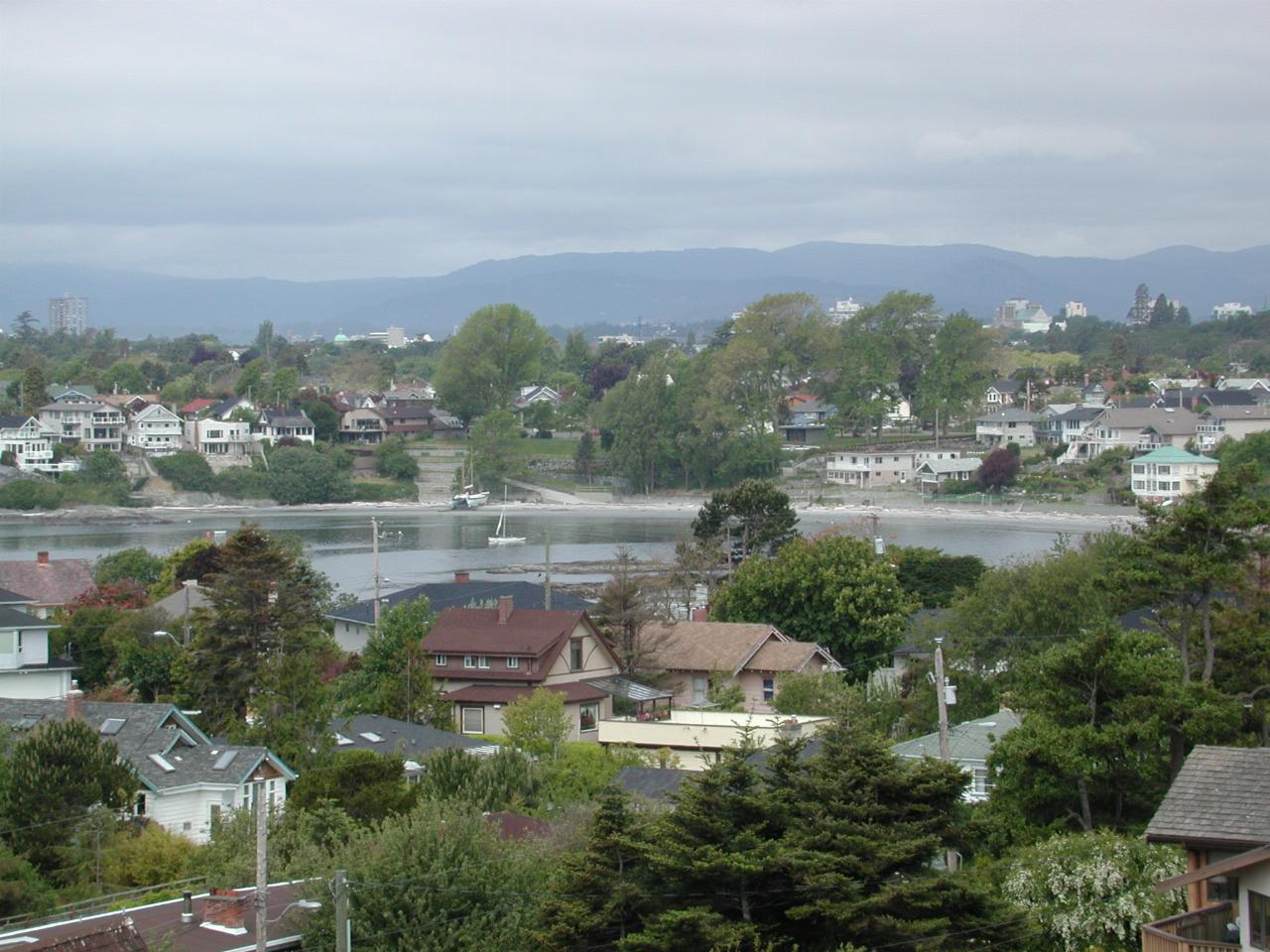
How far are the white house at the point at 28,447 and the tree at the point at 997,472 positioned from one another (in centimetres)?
4820

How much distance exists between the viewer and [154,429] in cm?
9362

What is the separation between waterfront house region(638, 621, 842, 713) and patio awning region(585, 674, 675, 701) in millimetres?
989

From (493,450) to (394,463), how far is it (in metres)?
5.78

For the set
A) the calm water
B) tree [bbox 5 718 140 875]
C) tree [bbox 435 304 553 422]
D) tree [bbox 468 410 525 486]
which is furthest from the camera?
tree [bbox 435 304 553 422]

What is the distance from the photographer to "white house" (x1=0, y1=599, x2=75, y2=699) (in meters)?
23.8

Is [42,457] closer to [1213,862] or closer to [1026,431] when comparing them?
[1026,431]

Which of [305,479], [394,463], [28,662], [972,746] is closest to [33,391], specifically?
[305,479]

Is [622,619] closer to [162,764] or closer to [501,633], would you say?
[501,633]

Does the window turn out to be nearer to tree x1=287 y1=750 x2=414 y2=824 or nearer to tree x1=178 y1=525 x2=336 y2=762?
tree x1=287 y1=750 x2=414 y2=824

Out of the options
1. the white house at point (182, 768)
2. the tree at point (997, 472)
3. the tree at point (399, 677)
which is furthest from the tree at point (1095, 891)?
the tree at point (997, 472)

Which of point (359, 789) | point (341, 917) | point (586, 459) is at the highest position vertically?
point (341, 917)

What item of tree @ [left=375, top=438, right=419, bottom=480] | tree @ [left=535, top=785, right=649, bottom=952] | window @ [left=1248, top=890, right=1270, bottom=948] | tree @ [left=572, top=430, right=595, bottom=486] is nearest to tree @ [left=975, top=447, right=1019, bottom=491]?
tree @ [left=572, top=430, right=595, bottom=486]

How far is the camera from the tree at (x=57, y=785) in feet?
48.2

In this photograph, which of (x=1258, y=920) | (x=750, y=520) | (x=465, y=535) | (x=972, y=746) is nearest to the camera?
(x=1258, y=920)
